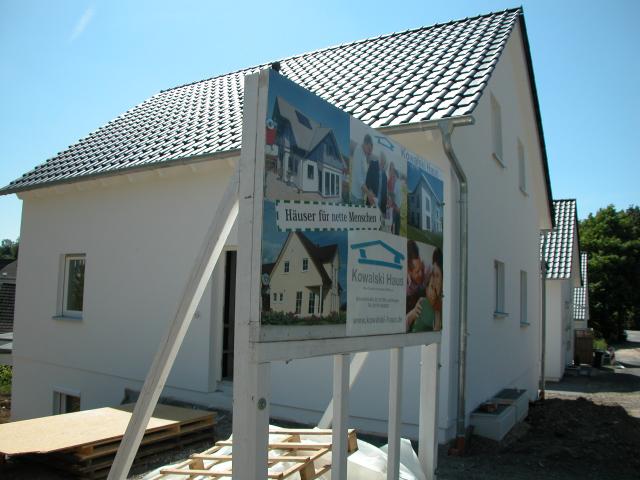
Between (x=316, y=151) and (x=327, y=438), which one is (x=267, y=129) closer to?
(x=316, y=151)

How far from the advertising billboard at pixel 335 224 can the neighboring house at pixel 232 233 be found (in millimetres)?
3359

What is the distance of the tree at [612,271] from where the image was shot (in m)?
44.1

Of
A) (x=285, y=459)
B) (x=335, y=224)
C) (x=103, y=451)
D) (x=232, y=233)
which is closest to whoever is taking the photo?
(x=335, y=224)

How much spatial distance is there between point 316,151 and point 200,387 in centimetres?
688

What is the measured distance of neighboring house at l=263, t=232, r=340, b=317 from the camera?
2.64m

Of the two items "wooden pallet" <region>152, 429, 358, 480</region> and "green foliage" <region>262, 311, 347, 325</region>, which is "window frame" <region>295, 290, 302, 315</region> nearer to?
"green foliage" <region>262, 311, 347, 325</region>

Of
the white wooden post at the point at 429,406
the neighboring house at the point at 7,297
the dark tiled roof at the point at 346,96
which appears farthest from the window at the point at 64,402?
the neighboring house at the point at 7,297

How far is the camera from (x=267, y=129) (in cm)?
263

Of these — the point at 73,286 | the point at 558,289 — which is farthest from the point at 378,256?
the point at 558,289

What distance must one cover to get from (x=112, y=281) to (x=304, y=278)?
8.49m

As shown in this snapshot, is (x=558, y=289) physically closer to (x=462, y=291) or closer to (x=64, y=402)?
(x=462, y=291)

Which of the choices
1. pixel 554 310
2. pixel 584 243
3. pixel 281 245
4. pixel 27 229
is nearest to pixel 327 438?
pixel 281 245

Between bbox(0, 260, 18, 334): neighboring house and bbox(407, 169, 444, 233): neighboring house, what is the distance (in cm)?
3334

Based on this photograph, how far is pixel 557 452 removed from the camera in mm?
7449
